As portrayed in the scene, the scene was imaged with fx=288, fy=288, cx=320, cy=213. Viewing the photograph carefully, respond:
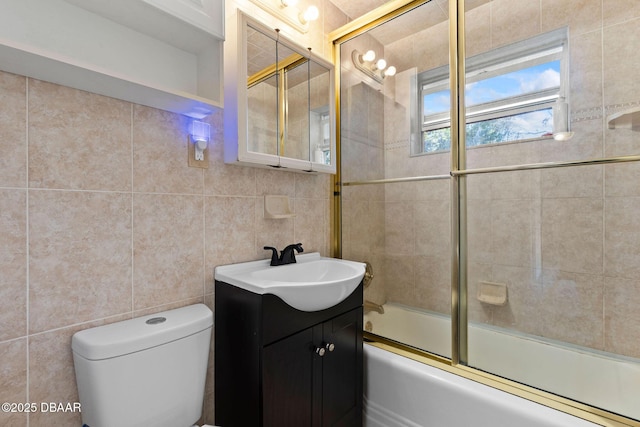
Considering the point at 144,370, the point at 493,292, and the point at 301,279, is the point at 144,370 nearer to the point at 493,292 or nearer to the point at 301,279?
the point at 301,279

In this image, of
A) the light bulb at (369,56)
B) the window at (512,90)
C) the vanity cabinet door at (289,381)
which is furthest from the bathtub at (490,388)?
the light bulb at (369,56)

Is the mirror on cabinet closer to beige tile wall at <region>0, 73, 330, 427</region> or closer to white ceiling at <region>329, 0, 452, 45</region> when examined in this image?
beige tile wall at <region>0, 73, 330, 427</region>

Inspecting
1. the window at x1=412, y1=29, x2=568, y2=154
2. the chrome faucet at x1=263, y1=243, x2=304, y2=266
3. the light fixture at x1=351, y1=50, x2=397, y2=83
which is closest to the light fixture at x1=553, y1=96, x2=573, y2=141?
the window at x1=412, y1=29, x2=568, y2=154

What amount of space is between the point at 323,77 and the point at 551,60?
1180 mm

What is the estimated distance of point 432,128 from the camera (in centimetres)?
167

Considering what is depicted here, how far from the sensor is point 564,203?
1474mm

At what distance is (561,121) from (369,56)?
3.64ft

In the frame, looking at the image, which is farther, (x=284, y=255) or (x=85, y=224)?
(x=284, y=255)

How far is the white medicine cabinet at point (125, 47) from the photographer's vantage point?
2.53 ft

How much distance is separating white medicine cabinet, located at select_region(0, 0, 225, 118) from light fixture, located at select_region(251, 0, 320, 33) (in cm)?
52

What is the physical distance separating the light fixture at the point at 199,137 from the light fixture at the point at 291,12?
Answer: 0.70 m

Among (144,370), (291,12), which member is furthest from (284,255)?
(291,12)

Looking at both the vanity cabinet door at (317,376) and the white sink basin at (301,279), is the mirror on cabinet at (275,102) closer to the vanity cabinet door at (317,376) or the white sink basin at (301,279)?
the white sink basin at (301,279)

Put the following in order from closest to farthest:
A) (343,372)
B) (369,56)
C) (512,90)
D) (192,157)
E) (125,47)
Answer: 1. (125,47)
2. (192,157)
3. (343,372)
4. (512,90)
5. (369,56)
